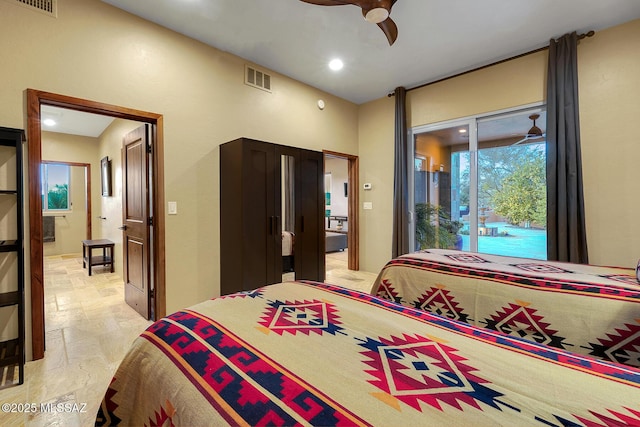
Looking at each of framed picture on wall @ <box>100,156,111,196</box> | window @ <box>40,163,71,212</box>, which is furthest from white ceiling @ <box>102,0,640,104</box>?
window @ <box>40,163,71,212</box>

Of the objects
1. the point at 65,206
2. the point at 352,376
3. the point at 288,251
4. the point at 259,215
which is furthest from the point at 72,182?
the point at 352,376

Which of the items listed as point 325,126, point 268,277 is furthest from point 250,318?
point 325,126

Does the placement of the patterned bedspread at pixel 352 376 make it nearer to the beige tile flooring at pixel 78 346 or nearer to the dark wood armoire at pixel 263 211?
the beige tile flooring at pixel 78 346

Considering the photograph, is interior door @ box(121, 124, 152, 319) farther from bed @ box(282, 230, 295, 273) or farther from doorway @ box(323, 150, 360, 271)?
doorway @ box(323, 150, 360, 271)

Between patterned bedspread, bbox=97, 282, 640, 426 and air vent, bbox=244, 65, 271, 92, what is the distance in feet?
10.2

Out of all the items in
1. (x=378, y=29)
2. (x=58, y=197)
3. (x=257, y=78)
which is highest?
(x=378, y=29)

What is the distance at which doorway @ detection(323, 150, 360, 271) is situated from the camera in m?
5.12

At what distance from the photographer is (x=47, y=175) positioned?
6766mm

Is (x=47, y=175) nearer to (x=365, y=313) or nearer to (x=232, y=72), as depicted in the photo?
(x=232, y=72)

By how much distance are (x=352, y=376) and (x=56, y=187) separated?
28.9ft

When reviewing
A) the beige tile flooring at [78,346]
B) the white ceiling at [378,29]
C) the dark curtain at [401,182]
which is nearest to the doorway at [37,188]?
the beige tile flooring at [78,346]

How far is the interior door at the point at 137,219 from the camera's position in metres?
3.00

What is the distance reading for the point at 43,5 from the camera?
2234 millimetres

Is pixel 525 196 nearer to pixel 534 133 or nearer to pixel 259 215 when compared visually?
pixel 534 133
